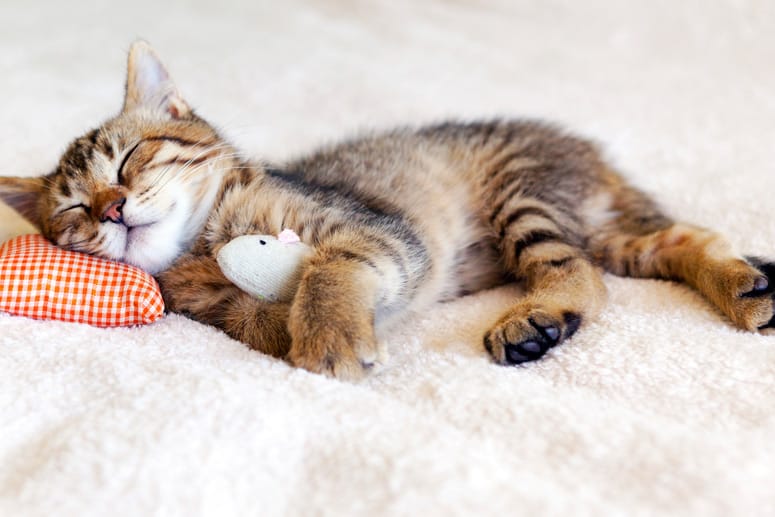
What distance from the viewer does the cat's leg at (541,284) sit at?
116cm

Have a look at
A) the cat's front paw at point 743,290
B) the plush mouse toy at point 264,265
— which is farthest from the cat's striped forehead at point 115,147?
the cat's front paw at point 743,290

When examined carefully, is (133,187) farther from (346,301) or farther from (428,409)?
(428,409)

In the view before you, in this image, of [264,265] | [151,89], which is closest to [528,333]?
[264,265]

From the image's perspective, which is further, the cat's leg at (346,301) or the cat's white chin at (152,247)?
the cat's white chin at (152,247)

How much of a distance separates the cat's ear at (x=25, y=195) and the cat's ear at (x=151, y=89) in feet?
0.83

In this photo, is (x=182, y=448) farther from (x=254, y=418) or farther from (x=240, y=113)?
(x=240, y=113)

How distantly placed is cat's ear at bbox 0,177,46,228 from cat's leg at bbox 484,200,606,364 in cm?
95

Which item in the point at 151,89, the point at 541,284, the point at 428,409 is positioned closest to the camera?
the point at 428,409

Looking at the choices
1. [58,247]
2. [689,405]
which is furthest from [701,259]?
[58,247]

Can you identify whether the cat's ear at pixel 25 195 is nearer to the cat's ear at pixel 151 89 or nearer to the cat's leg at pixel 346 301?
the cat's ear at pixel 151 89

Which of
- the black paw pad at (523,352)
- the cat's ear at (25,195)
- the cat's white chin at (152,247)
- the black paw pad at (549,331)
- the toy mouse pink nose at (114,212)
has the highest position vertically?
the black paw pad at (549,331)

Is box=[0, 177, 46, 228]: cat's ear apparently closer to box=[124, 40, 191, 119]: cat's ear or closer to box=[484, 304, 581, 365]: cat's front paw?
box=[124, 40, 191, 119]: cat's ear

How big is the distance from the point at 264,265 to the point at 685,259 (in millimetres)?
864

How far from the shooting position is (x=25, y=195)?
54.9 inches
